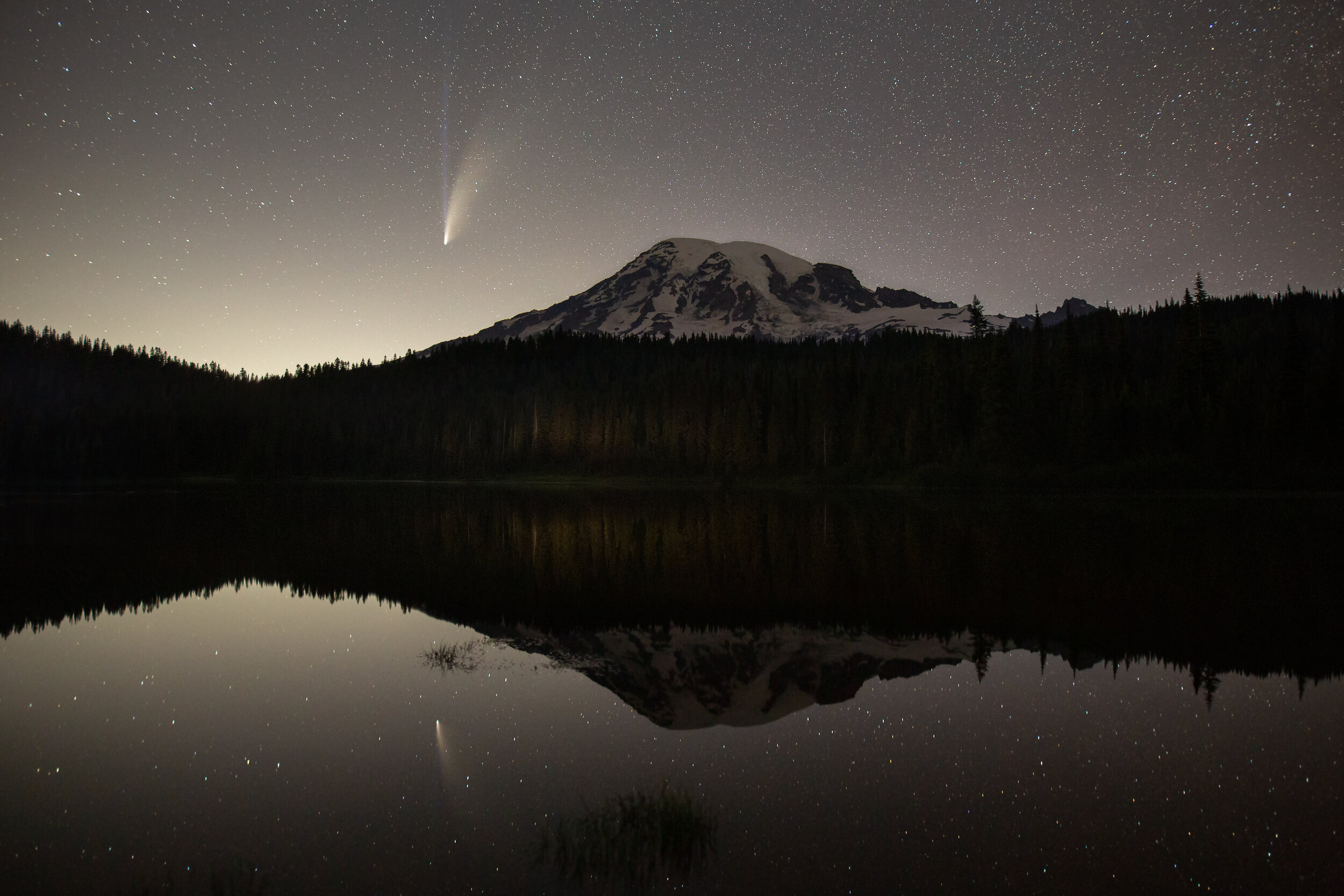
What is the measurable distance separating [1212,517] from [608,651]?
49114 millimetres

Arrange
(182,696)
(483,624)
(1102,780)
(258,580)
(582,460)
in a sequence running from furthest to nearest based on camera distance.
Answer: (582,460) → (258,580) → (483,624) → (182,696) → (1102,780)

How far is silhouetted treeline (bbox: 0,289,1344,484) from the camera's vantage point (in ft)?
294

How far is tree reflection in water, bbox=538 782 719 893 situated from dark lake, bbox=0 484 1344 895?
1.9 inches

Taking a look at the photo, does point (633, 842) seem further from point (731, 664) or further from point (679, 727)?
point (731, 664)

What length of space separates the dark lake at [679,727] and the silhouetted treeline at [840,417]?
7380cm

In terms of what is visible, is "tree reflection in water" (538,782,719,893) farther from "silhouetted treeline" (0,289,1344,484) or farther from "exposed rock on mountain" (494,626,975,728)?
"silhouetted treeline" (0,289,1344,484)

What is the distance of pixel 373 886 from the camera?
7250 mm

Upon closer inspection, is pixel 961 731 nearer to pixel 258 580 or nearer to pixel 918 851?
pixel 918 851

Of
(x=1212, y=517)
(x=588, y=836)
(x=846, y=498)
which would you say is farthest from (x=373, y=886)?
(x=846, y=498)

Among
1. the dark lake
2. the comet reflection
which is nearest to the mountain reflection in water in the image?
the dark lake

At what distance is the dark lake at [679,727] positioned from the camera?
765 cm

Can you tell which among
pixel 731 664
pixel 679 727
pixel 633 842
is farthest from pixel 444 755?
pixel 731 664

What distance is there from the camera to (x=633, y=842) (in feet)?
25.9

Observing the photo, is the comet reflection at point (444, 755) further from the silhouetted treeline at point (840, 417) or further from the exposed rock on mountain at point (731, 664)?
the silhouetted treeline at point (840, 417)
